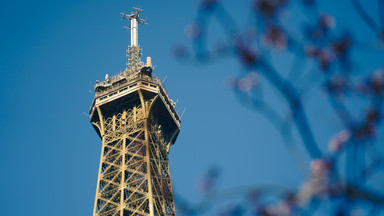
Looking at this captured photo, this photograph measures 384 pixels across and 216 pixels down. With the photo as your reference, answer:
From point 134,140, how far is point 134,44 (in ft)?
59.6

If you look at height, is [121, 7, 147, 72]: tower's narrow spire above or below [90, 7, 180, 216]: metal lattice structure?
above

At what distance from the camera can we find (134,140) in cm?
7119

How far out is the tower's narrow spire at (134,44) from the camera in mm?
79375

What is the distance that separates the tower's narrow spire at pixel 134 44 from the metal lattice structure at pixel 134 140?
1189 mm

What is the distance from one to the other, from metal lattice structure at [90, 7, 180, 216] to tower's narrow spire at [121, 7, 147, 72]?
1.19 metres

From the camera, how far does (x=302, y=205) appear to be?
37.0 feet

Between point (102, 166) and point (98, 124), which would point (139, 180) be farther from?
point (98, 124)

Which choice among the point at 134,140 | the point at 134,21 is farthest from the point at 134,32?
the point at 134,140

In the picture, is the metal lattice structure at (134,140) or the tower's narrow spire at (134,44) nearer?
the metal lattice structure at (134,140)

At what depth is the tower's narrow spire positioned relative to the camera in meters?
79.4

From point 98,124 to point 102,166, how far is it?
19.4ft

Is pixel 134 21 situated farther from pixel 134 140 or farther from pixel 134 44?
pixel 134 140

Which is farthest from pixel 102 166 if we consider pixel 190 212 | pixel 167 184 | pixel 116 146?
pixel 190 212

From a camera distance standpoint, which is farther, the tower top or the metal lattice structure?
the tower top
